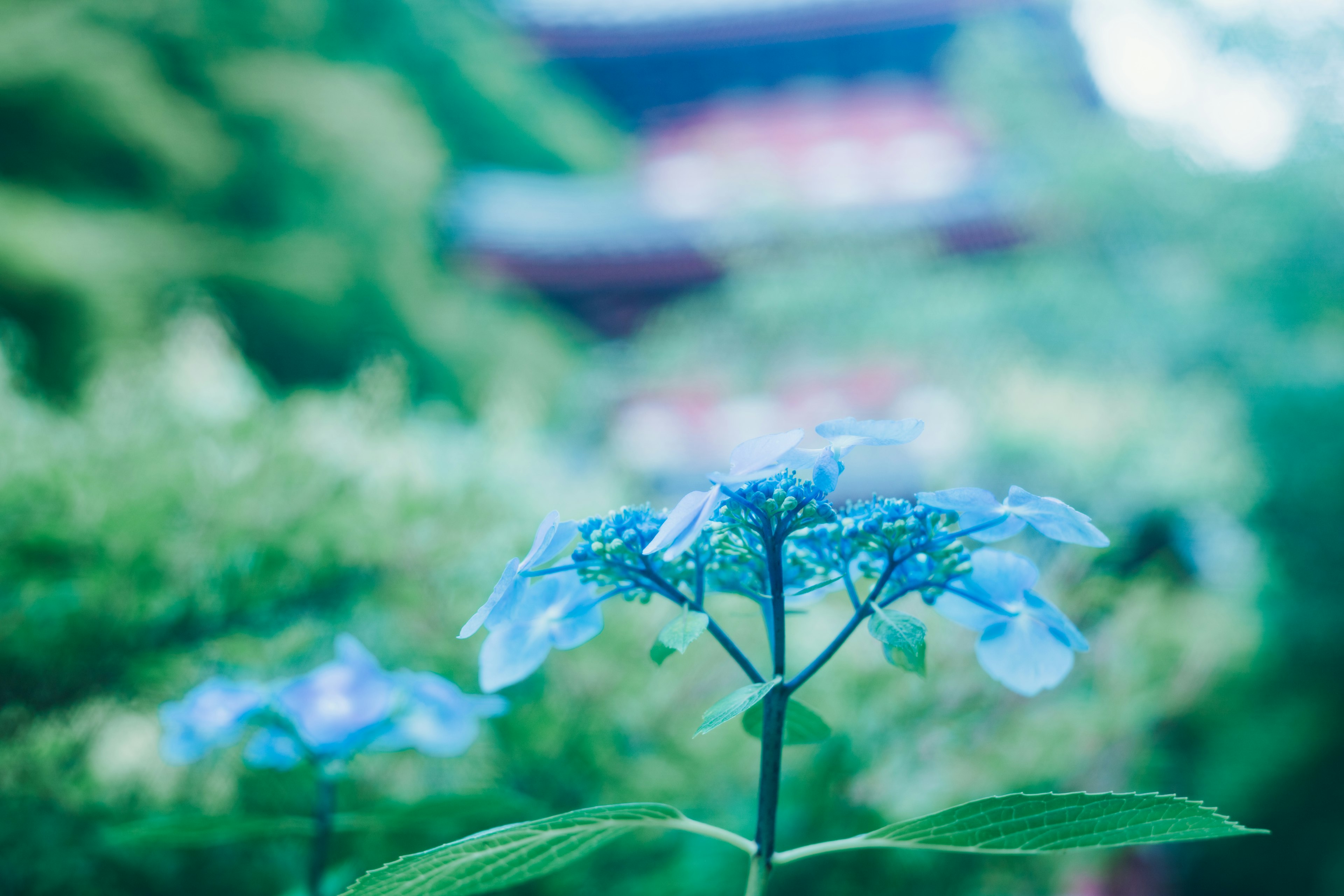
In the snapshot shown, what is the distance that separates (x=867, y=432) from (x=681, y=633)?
13 centimetres

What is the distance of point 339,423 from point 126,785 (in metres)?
0.77

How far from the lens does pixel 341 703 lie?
0.59 metres

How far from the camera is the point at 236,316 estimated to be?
14.8 feet

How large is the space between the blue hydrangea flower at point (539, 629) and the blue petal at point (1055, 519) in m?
0.22

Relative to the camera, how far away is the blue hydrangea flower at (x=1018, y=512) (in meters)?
0.38

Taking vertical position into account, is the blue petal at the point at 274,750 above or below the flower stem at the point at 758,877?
above

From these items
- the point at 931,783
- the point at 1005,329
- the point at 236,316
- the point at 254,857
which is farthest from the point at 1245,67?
the point at 236,316

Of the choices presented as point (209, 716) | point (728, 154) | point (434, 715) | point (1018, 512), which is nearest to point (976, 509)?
point (1018, 512)

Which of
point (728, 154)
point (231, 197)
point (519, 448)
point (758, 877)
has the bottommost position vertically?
point (758, 877)

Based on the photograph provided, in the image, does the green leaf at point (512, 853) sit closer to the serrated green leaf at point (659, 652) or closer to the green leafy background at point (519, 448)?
the serrated green leaf at point (659, 652)

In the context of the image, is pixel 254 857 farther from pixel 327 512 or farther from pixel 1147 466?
pixel 1147 466

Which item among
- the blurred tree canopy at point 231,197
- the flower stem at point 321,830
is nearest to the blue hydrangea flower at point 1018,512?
the flower stem at point 321,830

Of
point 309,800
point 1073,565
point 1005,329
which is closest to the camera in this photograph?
point 309,800

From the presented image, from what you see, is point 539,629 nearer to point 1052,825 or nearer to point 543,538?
point 543,538
